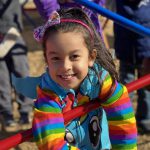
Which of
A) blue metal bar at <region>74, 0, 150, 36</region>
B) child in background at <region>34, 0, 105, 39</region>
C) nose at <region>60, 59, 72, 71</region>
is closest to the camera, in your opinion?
nose at <region>60, 59, 72, 71</region>

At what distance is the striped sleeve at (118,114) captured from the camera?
144 cm

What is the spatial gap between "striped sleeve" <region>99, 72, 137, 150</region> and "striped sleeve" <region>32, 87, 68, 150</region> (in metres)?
0.16

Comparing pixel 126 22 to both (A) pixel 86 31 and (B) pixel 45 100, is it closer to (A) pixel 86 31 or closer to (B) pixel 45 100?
(A) pixel 86 31

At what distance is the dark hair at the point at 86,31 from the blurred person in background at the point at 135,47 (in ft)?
3.27

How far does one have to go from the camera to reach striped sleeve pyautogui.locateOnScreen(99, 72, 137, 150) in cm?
144

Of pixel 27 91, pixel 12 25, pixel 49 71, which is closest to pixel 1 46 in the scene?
pixel 12 25

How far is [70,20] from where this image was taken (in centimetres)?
138

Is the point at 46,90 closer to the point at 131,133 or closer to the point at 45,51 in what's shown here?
the point at 45,51

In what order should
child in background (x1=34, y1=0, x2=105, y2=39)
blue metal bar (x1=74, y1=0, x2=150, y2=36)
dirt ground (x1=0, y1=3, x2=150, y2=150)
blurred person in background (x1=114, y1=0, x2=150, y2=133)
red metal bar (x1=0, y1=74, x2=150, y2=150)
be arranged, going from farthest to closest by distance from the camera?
dirt ground (x1=0, y1=3, x2=150, y2=150) < blurred person in background (x1=114, y1=0, x2=150, y2=133) < child in background (x1=34, y1=0, x2=105, y2=39) < blue metal bar (x1=74, y1=0, x2=150, y2=36) < red metal bar (x1=0, y1=74, x2=150, y2=150)

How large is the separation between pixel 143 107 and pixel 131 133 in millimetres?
1367

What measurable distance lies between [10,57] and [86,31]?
1.56 metres

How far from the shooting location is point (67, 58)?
1.31 meters

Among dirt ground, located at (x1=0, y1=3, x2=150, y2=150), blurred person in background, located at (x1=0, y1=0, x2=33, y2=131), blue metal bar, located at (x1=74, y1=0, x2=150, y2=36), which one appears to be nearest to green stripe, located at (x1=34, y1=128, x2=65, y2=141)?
blue metal bar, located at (x1=74, y1=0, x2=150, y2=36)

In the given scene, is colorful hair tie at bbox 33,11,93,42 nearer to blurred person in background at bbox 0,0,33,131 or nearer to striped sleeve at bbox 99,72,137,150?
striped sleeve at bbox 99,72,137,150
